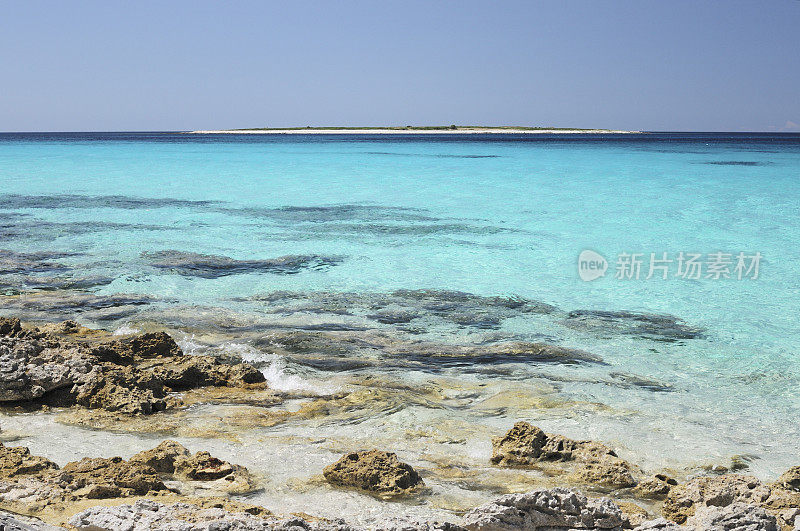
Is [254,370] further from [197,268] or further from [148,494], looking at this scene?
[197,268]

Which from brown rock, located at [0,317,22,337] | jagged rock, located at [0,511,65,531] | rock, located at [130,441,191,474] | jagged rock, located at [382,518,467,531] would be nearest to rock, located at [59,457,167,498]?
rock, located at [130,441,191,474]

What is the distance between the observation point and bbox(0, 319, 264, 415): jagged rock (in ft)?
15.4

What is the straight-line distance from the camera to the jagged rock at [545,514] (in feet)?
9.47

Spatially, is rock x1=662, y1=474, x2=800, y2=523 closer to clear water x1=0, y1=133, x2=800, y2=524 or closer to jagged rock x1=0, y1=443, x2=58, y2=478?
clear water x1=0, y1=133, x2=800, y2=524

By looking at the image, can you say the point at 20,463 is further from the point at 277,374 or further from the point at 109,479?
the point at 277,374

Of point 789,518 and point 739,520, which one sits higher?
point 739,520

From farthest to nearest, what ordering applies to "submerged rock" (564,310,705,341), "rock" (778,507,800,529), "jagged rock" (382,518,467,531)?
"submerged rock" (564,310,705,341), "rock" (778,507,800,529), "jagged rock" (382,518,467,531)

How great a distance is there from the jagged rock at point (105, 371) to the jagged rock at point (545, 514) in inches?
109

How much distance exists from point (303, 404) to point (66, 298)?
173 inches

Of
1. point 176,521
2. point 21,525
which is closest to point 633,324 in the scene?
point 176,521

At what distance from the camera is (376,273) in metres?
9.65

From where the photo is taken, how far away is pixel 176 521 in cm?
263

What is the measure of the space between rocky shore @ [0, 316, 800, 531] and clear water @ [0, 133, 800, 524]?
9.0 inches

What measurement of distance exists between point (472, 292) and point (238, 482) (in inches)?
218
